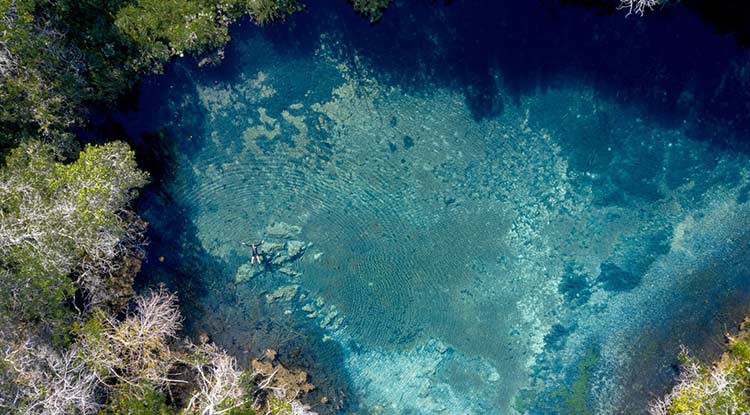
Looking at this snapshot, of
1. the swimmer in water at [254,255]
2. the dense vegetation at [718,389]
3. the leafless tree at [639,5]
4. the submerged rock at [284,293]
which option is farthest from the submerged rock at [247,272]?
the leafless tree at [639,5]

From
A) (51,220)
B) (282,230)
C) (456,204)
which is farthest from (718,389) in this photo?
(51,220)

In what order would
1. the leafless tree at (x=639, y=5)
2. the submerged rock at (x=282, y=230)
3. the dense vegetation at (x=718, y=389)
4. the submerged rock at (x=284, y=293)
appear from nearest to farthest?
1. the dense vegetation at (x=718, y=389)
2. the leafless tree at (x=639, y=5)
3. the submerged rock at (x=282, y=230)
4. the submerged rock at (x=284, y=293)

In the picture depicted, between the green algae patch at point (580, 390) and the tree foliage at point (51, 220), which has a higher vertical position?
the tree foliage at point (51, 220)

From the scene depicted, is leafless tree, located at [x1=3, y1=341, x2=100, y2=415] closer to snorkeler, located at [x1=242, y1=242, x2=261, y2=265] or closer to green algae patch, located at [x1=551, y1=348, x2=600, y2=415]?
snorkeler, located at [x1=242, y1=242, x2=261, y2=265]

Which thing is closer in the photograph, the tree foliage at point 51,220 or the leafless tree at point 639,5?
the tree foliage at point 51,220

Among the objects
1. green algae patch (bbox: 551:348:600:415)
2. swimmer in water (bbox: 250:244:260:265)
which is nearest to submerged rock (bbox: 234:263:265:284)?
swimmer in water (bbox: 250:244:260:265)

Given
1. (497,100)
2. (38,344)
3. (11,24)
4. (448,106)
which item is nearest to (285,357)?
(38,344)

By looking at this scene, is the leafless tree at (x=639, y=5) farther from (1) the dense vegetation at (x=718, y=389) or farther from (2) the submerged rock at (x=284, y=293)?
(2) the submerged rock at (x=284, y=293)

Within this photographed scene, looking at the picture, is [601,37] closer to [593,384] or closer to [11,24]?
[593,384]

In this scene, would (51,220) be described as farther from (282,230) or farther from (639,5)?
(639,5)

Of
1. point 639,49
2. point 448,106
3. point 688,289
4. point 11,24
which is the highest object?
point 11,24
